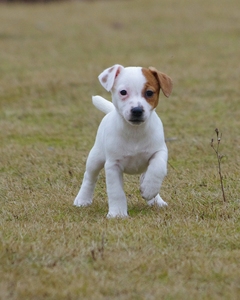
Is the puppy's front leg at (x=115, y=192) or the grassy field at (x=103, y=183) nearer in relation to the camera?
the grassy field at (x=103, y=183)

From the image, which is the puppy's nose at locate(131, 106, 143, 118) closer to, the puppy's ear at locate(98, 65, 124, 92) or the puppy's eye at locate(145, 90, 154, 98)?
the puppy's eye at locate(145, 90, 154, 98)

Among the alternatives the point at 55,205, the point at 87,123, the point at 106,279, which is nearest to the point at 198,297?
the point at 106,279

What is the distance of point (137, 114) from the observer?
482 centimetres

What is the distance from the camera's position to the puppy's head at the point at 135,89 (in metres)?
4.85

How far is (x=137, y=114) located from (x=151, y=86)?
0.87 feet

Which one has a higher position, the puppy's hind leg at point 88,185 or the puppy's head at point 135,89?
the puppy's head at point 135,89

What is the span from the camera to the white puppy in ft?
16.1

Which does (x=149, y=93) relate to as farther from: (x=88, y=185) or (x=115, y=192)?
(x=88, y=185)

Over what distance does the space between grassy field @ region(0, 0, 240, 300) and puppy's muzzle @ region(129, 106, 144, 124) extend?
729 millimetres

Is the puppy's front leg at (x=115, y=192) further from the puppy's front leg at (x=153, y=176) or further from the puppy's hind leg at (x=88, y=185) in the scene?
the puppy's hind leg at (x=88, y=185)

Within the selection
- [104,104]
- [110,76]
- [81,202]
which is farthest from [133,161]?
[104,104]

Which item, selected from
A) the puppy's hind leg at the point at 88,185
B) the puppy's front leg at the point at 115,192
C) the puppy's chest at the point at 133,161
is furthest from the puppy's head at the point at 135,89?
the puppy's hind leg at the point at 88,185

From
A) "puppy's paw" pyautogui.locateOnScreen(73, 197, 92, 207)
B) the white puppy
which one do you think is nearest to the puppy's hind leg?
"puppy's paw" pyautogui.locateOnScreen(73, 197, 92, 207)

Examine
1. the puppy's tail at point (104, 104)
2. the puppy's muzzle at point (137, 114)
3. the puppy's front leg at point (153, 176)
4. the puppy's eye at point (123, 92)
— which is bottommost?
the puppy's front leg at point (153, 176)
